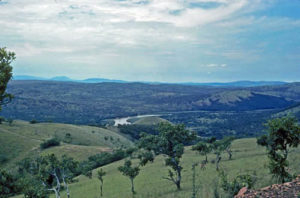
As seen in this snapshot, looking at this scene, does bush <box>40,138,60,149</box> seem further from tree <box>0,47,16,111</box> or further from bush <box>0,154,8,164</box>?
tree <box>0,47,16,111</box>

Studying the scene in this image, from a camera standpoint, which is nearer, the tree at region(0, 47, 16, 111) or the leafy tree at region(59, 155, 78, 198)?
the tree at region(0, 47, 16, 111)

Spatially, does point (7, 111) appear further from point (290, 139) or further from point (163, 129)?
point (290, 139)

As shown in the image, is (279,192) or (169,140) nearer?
(279,192)

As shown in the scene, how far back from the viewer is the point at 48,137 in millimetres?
83938

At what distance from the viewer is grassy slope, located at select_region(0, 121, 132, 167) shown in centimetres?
6500

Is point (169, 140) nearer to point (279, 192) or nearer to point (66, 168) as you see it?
point (66, 168)

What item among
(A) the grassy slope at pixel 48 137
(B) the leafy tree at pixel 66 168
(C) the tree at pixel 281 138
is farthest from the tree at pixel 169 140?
(A) the grassy slope at pixel 48 137

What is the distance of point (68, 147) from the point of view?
71.0 metres

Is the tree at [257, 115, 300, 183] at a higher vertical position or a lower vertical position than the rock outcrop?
higher

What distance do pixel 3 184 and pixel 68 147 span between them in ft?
181

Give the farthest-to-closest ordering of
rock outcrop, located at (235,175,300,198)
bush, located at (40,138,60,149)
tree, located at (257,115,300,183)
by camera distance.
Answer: bush, located at (40,138,60,149) < tree, located at (257,115,300,183) < rock outcrop, located at (235,175,300,198)

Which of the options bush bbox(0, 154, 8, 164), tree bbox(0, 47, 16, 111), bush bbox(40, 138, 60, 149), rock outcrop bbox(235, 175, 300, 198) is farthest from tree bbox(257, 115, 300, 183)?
bush bbox(40, 138, 60, 149)

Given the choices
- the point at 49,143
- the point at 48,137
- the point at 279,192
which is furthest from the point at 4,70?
the point at 48,137

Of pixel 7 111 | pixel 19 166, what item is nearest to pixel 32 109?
pixel 7 111
